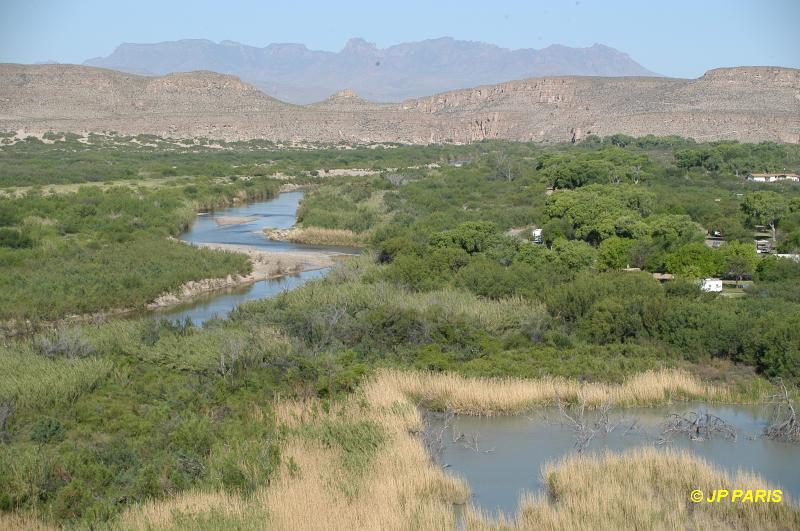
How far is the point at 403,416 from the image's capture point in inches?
578

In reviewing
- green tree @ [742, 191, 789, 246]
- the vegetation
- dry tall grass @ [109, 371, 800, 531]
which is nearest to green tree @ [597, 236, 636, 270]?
the vegetation

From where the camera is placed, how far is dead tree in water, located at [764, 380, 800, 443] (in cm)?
1445

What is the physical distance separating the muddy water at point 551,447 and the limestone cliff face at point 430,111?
85.2 metres

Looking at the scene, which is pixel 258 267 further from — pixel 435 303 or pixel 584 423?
pixel 584 423

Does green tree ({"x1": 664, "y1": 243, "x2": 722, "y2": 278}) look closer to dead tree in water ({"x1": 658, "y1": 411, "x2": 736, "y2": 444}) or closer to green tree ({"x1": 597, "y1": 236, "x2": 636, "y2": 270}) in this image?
green tree ({"x1": 597, "y1": 236, "x2": 636, "y2": 270})

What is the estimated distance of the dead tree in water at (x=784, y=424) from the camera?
14.4m

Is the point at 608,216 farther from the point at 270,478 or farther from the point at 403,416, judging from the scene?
the point at 270,478

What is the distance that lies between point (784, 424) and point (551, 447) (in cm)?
346

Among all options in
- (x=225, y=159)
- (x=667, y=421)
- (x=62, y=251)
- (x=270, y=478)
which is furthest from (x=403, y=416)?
(x=225, y=159)

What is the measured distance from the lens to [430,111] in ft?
461

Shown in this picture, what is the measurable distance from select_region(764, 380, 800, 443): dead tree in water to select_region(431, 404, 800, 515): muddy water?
0.12 meters

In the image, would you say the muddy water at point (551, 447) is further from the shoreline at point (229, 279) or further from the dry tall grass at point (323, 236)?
the dry tall grass at point (323, 236)

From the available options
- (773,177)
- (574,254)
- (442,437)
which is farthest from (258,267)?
(773,177)

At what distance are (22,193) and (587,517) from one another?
42249 millimetres
